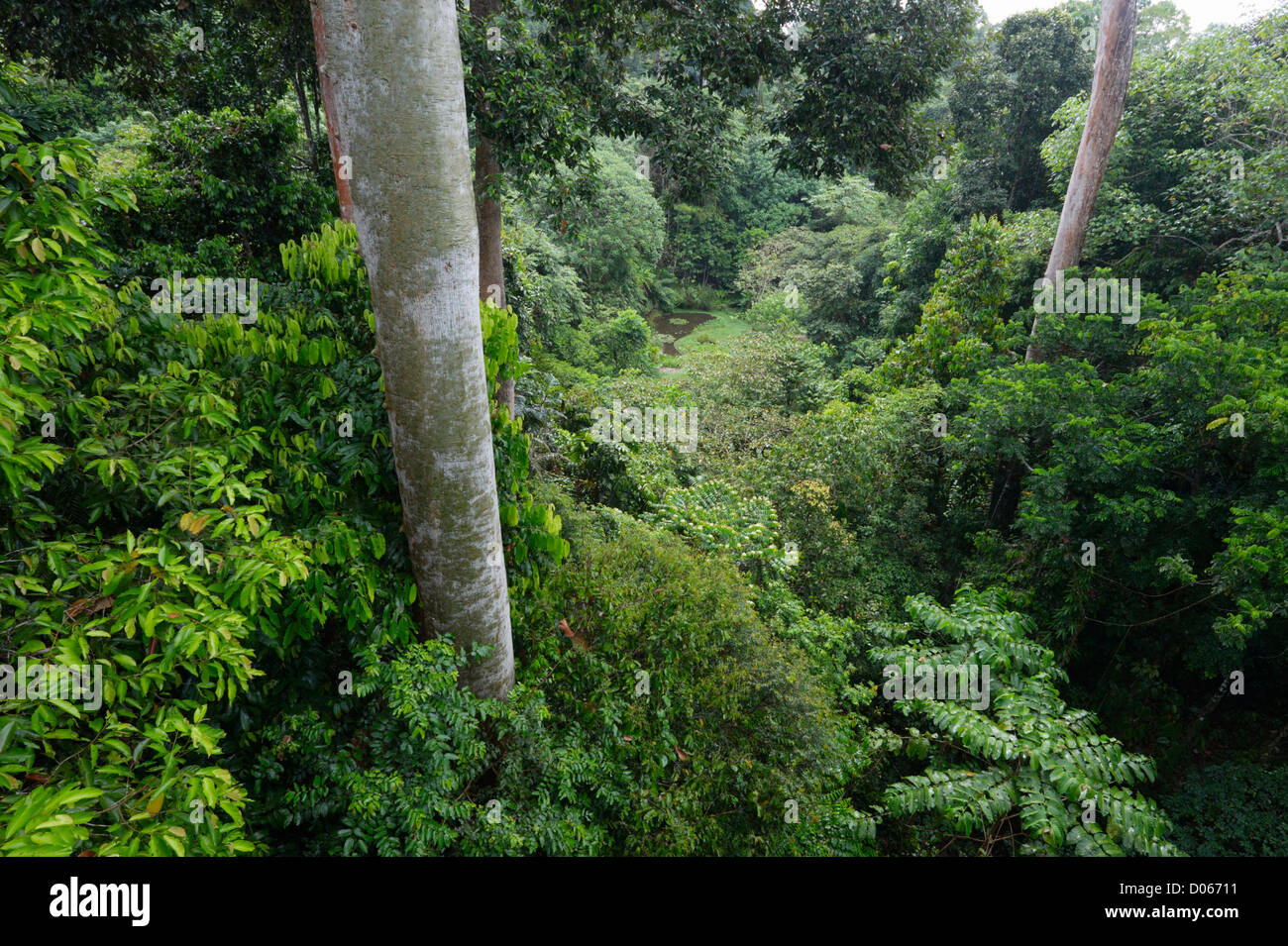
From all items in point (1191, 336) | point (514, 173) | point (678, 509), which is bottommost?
point (678, 509)

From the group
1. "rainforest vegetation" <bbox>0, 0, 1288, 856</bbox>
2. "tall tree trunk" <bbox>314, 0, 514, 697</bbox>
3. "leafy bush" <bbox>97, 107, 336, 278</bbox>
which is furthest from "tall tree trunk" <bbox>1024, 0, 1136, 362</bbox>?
"leafy bush" <bbox>97, 107, 336, 278</bbox>

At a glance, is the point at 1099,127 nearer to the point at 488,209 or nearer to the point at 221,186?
the point at 488,209

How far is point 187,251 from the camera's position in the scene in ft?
18.9

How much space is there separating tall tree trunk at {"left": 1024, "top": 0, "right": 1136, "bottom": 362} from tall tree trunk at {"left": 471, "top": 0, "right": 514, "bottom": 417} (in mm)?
6962

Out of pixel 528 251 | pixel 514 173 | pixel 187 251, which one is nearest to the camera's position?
pixel 514 173

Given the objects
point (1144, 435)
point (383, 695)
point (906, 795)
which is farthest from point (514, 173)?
point (1144, 435)

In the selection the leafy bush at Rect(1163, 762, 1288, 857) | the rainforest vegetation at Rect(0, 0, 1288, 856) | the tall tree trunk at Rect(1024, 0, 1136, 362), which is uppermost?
the tall tree trunk at Rect(1024, 0, 1136, 362)

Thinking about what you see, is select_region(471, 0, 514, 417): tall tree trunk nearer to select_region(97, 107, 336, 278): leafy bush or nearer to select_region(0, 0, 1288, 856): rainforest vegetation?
select_region(0, 0, 1288, 856): rainforest vegetation

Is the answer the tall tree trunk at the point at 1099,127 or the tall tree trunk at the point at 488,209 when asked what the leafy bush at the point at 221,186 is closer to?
the tall tree trunk at the point at 488,209

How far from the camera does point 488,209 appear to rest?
20.4 feet

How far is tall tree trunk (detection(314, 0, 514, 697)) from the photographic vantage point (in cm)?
273

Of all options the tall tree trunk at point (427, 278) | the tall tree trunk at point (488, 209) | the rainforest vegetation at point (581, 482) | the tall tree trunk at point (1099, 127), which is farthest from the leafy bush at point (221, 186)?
the tall tree trunk at point (1099, 127)

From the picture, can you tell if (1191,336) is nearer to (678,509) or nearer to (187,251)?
(678,509)

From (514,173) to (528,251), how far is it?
9.78 m
